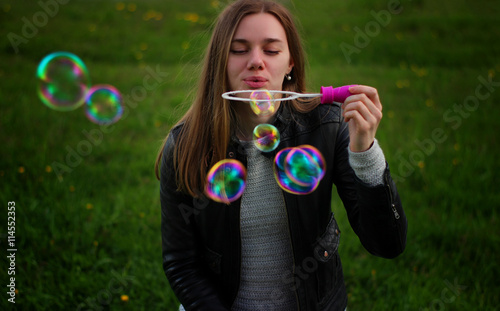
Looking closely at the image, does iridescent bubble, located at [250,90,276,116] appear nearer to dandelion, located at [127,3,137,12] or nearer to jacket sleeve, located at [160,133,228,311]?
jacket sleeve, located at [160,133,228,311]

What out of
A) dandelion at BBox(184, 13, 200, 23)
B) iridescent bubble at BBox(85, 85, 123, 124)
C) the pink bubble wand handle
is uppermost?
dandelion at BBox(184, 13, 200, 23)

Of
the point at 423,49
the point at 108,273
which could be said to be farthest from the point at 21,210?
the point at 423,49

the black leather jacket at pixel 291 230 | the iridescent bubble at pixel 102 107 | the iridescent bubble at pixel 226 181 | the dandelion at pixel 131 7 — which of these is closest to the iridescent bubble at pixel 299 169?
the black leather jacket at pixel 291 230

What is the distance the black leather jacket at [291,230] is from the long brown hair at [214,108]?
0.05m

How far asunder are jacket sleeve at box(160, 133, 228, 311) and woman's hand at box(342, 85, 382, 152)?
0.71 m

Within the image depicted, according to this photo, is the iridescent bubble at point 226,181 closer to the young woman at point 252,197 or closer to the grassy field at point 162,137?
the young woman at point 252,197

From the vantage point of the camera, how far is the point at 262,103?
58.6 inches

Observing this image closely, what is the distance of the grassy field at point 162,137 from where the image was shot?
2447 mm

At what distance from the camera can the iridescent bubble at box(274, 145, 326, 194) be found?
150 centimetres

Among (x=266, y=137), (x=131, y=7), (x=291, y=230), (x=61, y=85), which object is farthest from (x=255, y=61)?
(x=131, y=7)

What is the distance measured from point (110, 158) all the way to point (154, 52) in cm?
295

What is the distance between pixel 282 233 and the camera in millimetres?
1584

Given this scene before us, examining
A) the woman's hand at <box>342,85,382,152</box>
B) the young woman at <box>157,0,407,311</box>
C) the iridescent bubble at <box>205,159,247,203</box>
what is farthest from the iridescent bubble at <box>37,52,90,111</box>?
the woman's hand at <box>342,85,382,152</box>

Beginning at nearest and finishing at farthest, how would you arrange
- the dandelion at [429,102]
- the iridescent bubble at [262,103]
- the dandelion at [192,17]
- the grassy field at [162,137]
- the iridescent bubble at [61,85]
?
the iridescent bubble at [262,103], the grassy field at [162,137], the iridescent bubble at [61,85], the dandelion at [429,102], the dandelion at [192,17]
